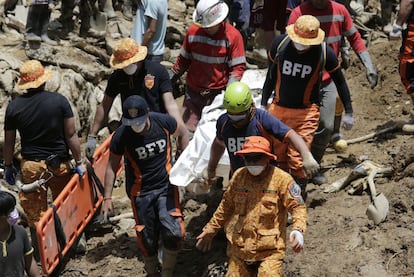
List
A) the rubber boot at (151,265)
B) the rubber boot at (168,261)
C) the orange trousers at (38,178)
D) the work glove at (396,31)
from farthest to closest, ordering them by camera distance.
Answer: the work glove at (396,31) → the orange trousers at (38,178) → the rubber boot at (151,265) → the rubber boot at (168,261)

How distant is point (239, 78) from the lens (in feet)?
26.0

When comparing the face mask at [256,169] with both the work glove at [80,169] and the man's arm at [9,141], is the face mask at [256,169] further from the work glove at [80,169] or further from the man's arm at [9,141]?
the man's arm at [9,141]

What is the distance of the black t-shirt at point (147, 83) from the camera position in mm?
7391

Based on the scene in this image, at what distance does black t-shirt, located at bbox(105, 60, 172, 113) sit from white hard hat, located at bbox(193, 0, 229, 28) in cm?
73

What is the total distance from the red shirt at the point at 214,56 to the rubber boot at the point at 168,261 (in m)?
1.95

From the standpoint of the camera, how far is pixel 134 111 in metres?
6.50

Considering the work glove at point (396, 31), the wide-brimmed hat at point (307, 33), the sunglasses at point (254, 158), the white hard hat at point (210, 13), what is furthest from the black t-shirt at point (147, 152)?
the work glove at point (396, 31)

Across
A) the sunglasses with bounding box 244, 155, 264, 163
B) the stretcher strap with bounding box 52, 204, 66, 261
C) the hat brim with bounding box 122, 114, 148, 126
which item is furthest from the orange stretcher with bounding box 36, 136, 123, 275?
the sunglasses with bounding box 244, 155, 264, 163

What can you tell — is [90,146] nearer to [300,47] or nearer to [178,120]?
[178,120]

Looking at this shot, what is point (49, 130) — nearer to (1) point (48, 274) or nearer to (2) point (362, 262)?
(1) point (48, 274)

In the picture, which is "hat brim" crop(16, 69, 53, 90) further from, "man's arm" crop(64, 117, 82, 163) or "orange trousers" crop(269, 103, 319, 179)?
"orange trousers" crop(269, 103, 319, 179)

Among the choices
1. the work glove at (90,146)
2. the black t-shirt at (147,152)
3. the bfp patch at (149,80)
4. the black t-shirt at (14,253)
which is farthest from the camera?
the work glove at (90,146)

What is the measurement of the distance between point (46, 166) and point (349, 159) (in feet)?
12.1

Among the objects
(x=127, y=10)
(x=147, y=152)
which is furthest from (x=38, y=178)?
(x=127, y=10)
